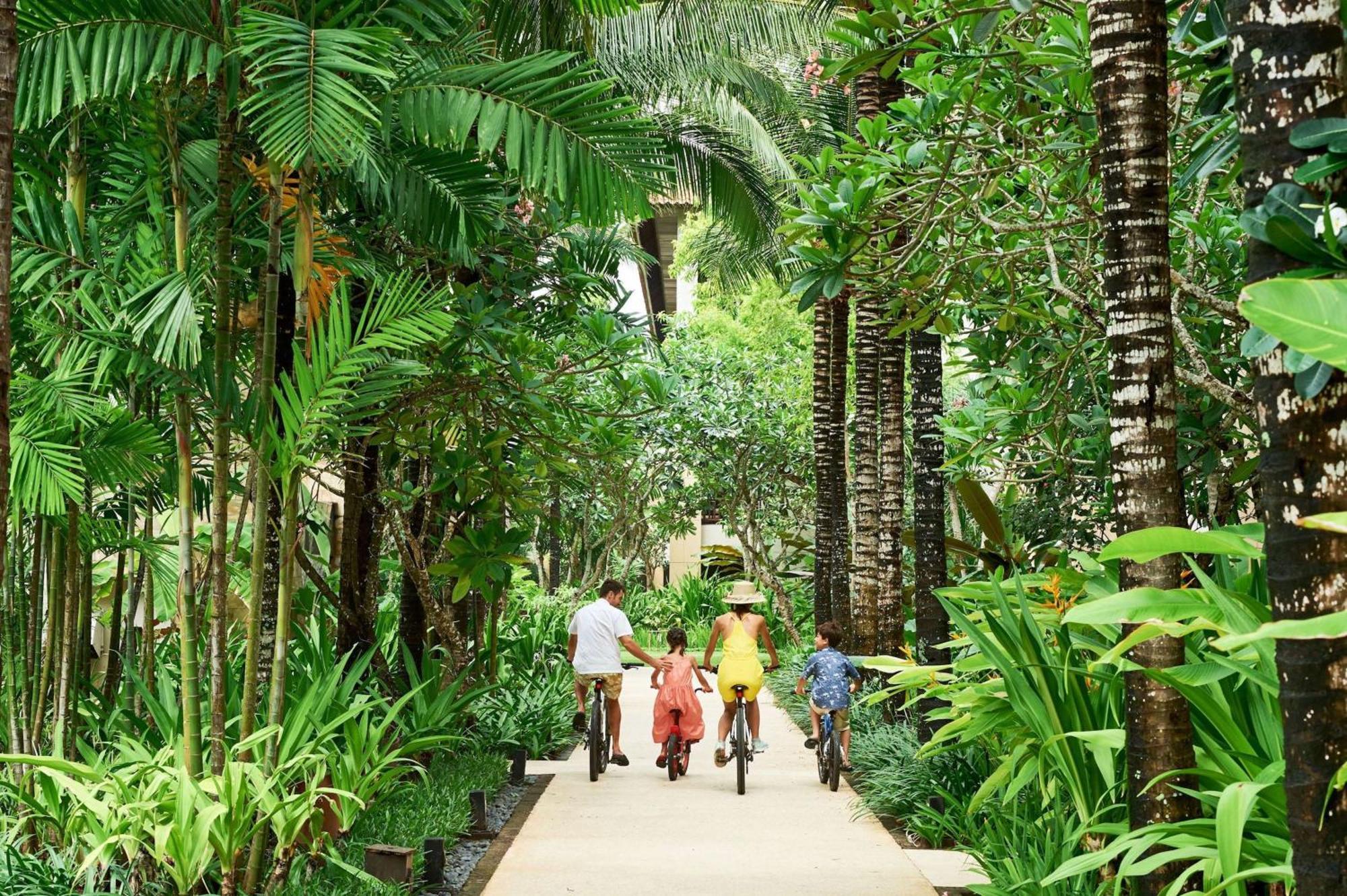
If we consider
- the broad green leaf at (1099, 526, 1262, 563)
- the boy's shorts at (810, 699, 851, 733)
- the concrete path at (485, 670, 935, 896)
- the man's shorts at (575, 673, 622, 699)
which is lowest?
the concrete path at (485, 670, 935, 896)

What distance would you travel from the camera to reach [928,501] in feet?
31.8

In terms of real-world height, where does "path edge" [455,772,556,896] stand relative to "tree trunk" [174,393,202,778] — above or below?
below

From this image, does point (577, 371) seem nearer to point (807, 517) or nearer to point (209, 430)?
point (209, 430)

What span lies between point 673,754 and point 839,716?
1535 millimetres

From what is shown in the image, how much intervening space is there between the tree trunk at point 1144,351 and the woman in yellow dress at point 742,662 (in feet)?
21.4

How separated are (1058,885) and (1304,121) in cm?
357

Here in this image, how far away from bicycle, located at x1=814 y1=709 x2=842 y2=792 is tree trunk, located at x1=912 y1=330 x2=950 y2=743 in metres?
0.87

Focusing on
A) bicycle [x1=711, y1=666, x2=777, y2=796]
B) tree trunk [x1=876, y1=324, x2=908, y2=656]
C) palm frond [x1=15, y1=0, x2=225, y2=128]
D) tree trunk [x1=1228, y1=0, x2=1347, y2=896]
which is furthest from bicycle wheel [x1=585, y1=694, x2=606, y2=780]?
tree trunk [x1=1228, y1=0, x2=1347, y2=896]

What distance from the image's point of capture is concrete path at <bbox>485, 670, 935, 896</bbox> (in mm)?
6898

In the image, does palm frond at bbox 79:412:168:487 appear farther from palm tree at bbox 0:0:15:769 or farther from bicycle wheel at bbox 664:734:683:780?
bicycle wheel at bbox 664:734:683:780

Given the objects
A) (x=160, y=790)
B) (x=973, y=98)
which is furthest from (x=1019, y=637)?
(x=160, y=790)

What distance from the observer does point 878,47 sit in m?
6.82

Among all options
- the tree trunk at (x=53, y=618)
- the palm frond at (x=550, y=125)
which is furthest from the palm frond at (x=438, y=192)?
the tree trunk at (x=53, y=618)

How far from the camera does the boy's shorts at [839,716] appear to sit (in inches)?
405
